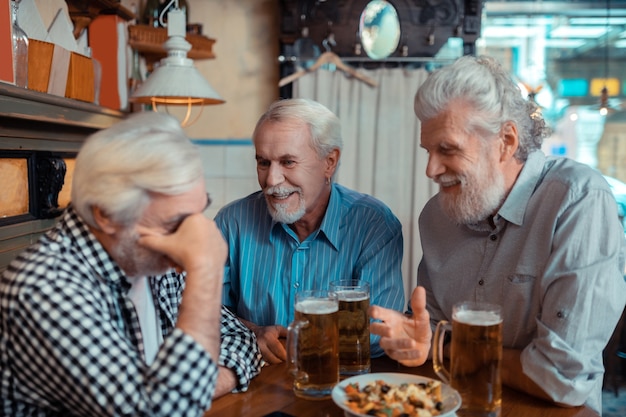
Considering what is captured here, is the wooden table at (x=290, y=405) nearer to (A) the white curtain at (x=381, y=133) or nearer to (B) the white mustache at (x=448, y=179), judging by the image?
(B) the white mustache at (x=448, y=179)

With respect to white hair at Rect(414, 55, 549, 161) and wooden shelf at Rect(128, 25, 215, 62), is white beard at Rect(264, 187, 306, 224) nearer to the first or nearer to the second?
white hair at Rect(414, 55, 549, 161)

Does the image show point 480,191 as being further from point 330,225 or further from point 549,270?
point 330,225

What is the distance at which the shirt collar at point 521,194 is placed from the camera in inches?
65.6

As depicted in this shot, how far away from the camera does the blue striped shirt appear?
1.99m

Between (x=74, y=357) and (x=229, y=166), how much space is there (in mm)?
3008

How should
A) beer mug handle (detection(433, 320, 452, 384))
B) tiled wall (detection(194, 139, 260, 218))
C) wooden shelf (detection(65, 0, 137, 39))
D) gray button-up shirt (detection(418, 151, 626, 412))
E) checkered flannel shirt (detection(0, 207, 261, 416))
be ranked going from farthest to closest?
tiled wall (detection(194, 139, 260, 218))
wooden shelf (detection(65, 0, 137, 39))
gray button-up shirt (detection(418, 151, 626, 412))
beer mug handle (detection(433, 320, 452, 384))
checkered flannel shirt (detection(0, 207, 261, 416))

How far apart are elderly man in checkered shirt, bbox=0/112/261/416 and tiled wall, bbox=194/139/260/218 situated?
269 cm

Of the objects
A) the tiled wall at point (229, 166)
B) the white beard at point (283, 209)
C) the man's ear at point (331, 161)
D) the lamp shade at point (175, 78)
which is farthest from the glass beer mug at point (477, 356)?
the tiled wall at point (229, 166)

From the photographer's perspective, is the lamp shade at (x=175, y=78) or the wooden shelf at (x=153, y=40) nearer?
the lamp shade at (x=175, y=78)

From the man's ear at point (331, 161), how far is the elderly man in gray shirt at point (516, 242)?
45cm

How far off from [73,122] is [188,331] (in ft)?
5.08

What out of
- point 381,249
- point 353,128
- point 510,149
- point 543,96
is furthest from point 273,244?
point 543,96

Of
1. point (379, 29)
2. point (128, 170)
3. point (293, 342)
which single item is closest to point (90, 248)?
point (128, 170)

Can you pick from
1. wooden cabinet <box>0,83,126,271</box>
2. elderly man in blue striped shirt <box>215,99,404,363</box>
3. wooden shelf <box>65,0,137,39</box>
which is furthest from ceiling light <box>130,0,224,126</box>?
elderly man in blue striped shirt <box>215,99,404,363</box>
